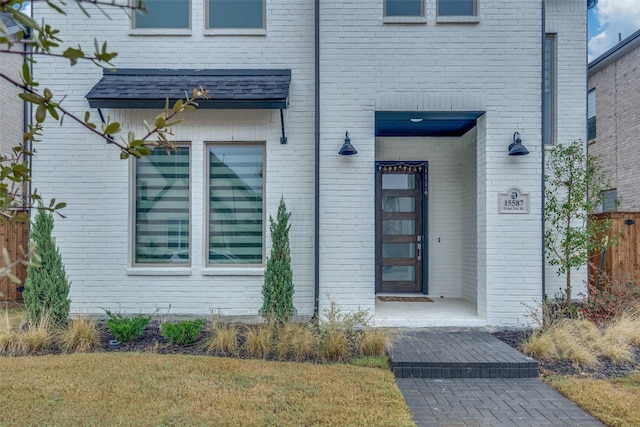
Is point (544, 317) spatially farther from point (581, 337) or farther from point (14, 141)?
point (14, 141)

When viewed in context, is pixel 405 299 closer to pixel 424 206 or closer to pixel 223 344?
pixel 424 206

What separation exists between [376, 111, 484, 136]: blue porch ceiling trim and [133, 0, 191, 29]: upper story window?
3305 mm

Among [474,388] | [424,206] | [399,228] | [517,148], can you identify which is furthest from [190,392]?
[424,206]

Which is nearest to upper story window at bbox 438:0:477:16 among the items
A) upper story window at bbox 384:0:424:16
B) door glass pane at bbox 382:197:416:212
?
upper story window at bbox 384:0:424:16

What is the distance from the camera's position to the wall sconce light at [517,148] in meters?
5.77

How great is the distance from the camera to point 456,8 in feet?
20.3

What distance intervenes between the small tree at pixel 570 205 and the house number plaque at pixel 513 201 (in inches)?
27.3

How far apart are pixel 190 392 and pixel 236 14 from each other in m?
5.40

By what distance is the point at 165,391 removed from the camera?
12.3ft

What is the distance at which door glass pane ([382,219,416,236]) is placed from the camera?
8.09 metres

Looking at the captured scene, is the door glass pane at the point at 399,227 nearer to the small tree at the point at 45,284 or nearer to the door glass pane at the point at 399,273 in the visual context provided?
the door glass pane at the point at 399,273

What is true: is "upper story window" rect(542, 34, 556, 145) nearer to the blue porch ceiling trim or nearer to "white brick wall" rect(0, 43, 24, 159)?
the blue porch ceiling trim

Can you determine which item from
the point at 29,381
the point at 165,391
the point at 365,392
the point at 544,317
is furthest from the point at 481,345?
the point at 29,381

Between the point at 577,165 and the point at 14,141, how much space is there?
12578mm
